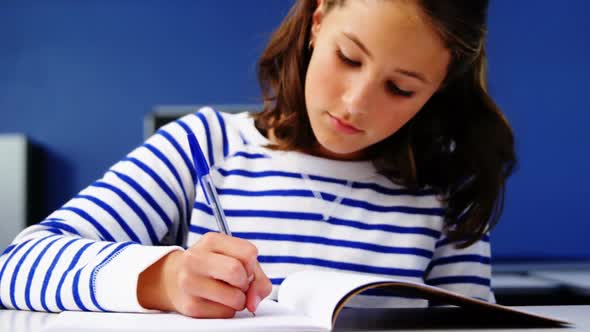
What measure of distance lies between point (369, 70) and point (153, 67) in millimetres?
1952

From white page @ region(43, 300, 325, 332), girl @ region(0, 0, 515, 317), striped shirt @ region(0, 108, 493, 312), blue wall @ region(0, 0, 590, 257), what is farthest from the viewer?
blue wall @ region(0, 0, 590, 257)

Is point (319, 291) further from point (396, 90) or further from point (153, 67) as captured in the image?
point (153, 67)

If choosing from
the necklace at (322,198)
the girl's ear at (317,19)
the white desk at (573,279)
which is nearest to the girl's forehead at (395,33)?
the girl's ear at (317,19)

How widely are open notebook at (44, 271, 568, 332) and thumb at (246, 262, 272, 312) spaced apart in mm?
10

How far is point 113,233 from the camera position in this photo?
0.71 metres

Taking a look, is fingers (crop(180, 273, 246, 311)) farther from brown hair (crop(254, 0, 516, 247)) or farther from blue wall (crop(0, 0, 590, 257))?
blue wall (crop(0, 0, 590, 257))

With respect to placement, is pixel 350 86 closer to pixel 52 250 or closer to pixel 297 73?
pixel 297 73

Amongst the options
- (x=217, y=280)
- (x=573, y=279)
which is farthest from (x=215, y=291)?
(x=573, y=279)

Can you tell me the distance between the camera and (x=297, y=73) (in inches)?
34.0

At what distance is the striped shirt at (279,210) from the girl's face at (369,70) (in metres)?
0.11

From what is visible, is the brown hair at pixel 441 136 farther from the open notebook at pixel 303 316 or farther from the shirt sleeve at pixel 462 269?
the open notebook at pixel 303 316

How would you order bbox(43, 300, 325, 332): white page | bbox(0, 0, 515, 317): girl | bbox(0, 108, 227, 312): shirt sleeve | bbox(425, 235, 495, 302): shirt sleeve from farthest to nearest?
bbox(425, 235, 495, 302): shirt sleeve → bbox(0, 0, 515, 317): girl → bbox(0, 108, 227, 312): shirt sleeve → bbox(43, 300, 325, 332): white page

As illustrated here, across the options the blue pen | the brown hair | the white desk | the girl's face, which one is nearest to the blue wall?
the white desk

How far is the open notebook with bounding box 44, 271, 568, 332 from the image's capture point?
0.43m
